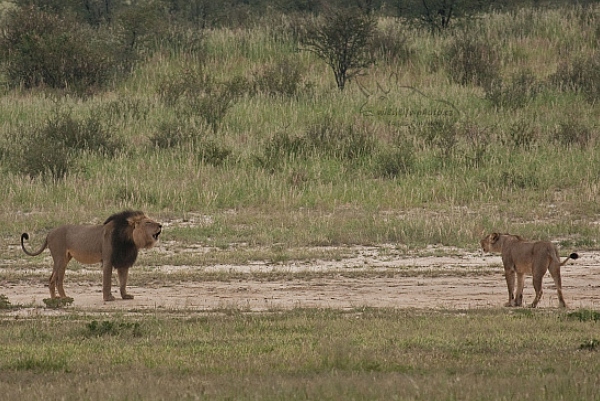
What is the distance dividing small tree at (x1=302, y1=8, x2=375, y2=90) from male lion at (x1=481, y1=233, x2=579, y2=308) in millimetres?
14596

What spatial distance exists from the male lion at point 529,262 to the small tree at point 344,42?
1460 cm

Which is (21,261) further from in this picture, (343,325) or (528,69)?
(528,69)

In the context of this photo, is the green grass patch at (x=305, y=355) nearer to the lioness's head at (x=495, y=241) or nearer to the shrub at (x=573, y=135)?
the lioness's head at (x=495, y=241)

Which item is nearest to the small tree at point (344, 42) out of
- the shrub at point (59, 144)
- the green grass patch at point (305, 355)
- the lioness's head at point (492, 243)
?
the shrub at point (59, 144)

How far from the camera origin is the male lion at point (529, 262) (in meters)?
11.2

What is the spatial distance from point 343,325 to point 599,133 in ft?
43.5

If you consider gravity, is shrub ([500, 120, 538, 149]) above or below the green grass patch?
above

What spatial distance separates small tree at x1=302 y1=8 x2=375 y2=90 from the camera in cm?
2630

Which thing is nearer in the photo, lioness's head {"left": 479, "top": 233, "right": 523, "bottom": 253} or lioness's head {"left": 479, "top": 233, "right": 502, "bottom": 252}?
lioness's head {"left": 479, "top": 233, "right": 523, "bottom": 253}

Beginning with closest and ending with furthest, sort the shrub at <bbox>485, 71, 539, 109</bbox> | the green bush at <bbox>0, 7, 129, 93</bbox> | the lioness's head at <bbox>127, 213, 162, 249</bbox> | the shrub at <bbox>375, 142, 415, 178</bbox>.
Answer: the lioness's head at <bbox>127, 213, 162, 249</bbox> → the shrub at <bbox>375, 142, 415, 178</bbox> → the shrub at <bbox>485, 71, 539, 109</bbox> → the green bush at <bbox>0, 7, 129, 93</bbox>

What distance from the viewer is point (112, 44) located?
2875 cm

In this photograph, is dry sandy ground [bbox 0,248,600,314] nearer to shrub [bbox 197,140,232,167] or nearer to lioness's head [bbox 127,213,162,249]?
lioness's head [bbox 127,213,162,249]

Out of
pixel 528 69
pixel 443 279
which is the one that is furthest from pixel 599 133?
pixel 443 279

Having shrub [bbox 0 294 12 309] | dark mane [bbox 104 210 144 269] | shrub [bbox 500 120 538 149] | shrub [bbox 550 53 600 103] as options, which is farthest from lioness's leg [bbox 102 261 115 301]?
shrub [bbox 550 53 600 103]
